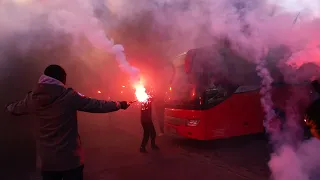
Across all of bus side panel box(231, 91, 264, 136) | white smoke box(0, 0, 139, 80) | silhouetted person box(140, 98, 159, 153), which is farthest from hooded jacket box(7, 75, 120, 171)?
bus side panel box(231, 91, 264, 136)

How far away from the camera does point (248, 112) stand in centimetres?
856

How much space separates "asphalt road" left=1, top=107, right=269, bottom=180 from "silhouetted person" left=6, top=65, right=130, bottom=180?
279cm

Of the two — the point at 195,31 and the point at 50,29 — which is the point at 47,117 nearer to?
the point at 50,29

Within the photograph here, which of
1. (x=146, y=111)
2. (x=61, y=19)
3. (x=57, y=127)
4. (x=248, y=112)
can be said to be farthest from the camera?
(x=248, y=112)

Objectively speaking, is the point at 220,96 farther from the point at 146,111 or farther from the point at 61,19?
the point at 61,19

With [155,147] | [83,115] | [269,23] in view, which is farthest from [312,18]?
[83,115]

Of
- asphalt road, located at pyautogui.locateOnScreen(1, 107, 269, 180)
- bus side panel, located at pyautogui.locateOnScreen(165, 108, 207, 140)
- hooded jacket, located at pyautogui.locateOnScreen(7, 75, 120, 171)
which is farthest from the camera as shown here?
bus side panel, located at pyautogui.locateOnScreen(165, 108, 207, 140)

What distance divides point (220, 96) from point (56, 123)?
5.88 m

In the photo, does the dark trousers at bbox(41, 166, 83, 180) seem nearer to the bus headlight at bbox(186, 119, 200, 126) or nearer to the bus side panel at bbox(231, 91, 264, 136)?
the bus headlight at bbox(186, 119, 200, 126)

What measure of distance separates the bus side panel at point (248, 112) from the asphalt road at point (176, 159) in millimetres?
529

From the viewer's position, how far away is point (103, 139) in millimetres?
10344

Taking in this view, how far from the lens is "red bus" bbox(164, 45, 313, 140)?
815 cm

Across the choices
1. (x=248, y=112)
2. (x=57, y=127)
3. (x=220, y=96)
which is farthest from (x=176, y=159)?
(x=57, y=127)

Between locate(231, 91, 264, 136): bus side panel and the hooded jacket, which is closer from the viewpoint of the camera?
the hooded jacket
